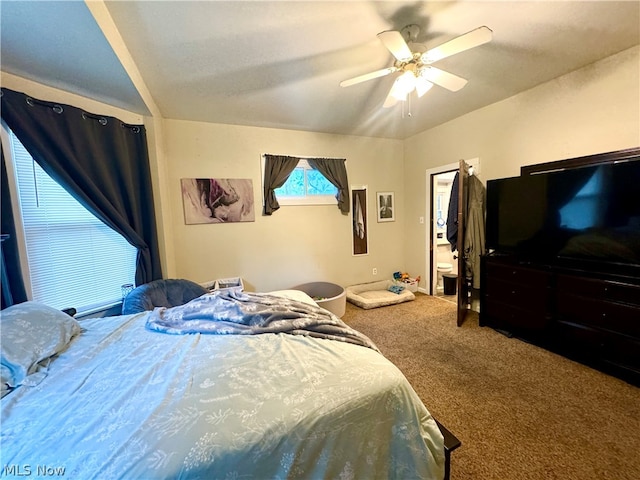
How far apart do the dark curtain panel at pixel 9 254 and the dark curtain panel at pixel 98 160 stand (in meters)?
0.31

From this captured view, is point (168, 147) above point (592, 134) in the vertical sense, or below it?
above

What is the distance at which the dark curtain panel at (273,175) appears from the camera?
362 cm

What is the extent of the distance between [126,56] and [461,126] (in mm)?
3685

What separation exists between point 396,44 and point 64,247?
303 cm

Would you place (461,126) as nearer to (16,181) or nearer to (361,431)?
(361,431)

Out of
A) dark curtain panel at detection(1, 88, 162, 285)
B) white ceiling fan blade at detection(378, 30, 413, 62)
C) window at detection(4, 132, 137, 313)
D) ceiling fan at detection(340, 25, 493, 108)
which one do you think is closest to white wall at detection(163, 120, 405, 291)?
dark curtain panel at detection(1, 88, 162, 285)

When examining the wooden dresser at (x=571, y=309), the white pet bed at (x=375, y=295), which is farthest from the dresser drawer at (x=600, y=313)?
the white pet bed at (x=375, y=295)

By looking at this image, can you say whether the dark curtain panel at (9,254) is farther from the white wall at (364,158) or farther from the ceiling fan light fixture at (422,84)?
the ceiling fan light fixture at (422,84)

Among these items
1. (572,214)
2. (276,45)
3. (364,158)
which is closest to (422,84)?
(276,45)

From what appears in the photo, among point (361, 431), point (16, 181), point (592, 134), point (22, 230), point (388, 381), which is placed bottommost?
point (361, 431)

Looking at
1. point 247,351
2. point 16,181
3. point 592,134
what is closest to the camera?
point 247,351

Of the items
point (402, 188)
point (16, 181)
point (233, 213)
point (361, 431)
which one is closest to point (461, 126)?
point (402, 188)

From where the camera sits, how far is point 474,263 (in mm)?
3225

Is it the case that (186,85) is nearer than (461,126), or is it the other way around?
(186,85)
